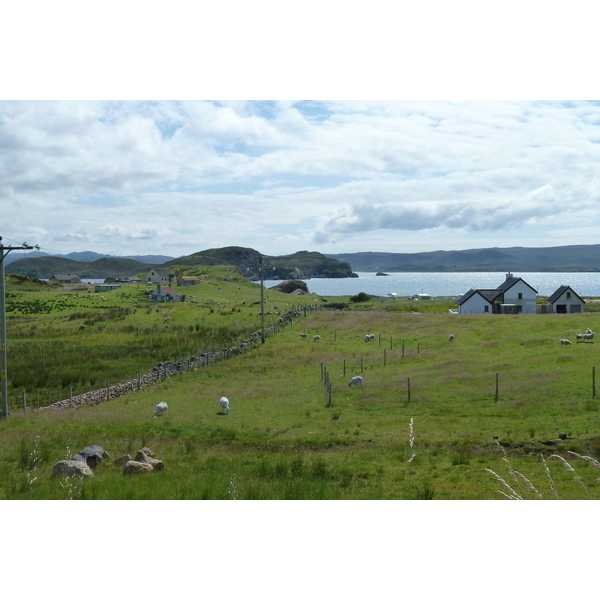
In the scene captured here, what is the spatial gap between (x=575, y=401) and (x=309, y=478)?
17246 millimetres

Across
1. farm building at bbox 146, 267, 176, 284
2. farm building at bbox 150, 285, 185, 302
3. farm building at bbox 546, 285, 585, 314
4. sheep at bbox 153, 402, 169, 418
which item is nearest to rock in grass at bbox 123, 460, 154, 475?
sheep at bbox 153, 402, 169, 418

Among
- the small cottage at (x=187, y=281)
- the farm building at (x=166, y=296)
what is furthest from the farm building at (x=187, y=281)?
the farm building at (x=166, y=296)

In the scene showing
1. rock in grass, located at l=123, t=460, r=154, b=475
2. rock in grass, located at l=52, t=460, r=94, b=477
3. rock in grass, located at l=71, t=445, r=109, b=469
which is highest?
rock in grass, located at l=52, t=460, r=94, b=477

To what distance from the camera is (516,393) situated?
26484 mm

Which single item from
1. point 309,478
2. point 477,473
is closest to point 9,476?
point 309,478

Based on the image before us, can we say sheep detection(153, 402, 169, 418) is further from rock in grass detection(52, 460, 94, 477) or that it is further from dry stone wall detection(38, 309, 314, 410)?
rock in grass detection(52, 460, 94, 477)

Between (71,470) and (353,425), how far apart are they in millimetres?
13835

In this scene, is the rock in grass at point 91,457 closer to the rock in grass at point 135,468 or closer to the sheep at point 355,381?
the rock in grass at point 135,468

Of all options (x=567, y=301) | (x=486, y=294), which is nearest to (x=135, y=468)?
(x=567, y=301)

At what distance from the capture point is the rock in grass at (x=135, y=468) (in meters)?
13.9

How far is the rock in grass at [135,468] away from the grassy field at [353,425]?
374 mm

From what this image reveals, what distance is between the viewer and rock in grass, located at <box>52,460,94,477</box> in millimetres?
13320

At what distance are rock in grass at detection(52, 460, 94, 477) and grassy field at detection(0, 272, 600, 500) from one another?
47 cm

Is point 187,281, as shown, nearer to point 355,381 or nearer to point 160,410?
point 355,381
